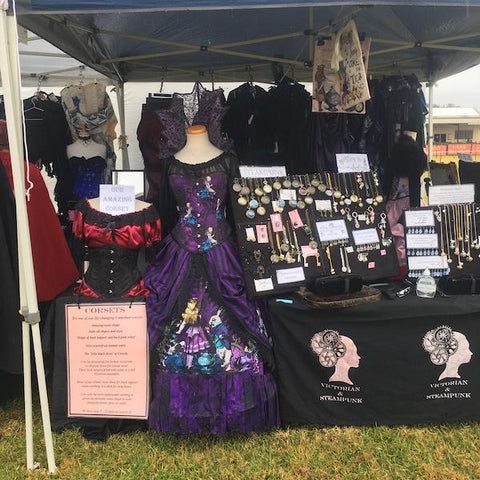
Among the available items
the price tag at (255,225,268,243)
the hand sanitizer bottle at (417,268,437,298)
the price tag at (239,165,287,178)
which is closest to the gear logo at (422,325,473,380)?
the hand sanitizer bottle at (417,268,437,298)

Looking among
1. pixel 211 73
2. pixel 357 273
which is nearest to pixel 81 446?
pixel 357 273

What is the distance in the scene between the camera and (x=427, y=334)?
1.93m

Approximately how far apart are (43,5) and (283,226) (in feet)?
4.10

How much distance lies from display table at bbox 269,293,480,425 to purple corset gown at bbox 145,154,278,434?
14 cm

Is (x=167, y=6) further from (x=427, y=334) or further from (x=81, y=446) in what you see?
(x=81, y=446)

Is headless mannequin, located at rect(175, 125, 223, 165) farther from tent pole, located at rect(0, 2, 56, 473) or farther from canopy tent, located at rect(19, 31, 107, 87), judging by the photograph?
canopy tent, located at rect(19, 31, 107, 87)

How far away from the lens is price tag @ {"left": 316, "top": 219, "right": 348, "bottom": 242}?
2.08 meters

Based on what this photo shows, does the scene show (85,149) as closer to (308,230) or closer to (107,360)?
(107,360)

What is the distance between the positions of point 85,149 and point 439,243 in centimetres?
236

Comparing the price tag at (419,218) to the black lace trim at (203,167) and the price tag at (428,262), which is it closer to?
the price tag at (428,262)

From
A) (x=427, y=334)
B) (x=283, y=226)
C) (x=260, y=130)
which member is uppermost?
(x=260, y=130)

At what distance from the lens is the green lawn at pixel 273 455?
1.75 metres

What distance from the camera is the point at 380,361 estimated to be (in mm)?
1944

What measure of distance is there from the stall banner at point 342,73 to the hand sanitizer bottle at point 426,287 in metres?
0.84
